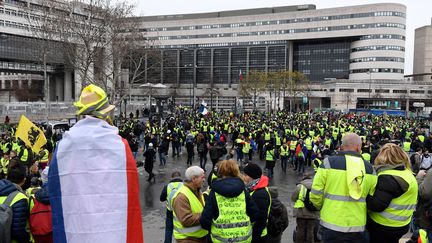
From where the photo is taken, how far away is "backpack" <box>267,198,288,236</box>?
5.15 m

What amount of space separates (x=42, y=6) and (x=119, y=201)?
34.5 metres

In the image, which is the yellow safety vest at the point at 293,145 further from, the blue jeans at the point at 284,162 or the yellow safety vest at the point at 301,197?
the yellow safety vest at the point at 301,197

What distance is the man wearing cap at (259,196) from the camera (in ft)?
13.6

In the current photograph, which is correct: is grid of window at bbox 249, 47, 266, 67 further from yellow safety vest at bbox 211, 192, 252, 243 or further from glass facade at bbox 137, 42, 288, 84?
yellow safety vest at bbox 211, 192, 252, 243

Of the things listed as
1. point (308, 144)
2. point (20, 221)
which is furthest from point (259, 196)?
point (308, 144)

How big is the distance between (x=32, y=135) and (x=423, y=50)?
12802cm

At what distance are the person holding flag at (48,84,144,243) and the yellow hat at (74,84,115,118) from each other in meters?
0.12

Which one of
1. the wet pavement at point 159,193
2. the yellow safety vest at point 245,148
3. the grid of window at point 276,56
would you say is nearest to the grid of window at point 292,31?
the grid of window at point 276,56

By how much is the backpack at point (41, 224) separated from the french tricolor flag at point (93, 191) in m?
1.21

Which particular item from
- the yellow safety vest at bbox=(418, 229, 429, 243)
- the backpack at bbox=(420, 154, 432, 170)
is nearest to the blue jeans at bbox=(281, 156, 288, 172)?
the backpack at bbox=(420, 154, 432, 170)

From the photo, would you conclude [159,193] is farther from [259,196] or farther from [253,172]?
[259,196]

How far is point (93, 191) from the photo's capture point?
6.38 feet

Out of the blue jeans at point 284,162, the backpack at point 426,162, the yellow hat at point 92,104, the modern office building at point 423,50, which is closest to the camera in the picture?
the yellow hat at point 92,104

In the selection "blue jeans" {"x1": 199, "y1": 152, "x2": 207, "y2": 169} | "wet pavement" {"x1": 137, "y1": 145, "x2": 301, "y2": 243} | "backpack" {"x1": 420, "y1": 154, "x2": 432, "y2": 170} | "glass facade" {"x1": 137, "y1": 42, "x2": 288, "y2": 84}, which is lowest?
"wet pavement" {"x1": 137, "y1": 145, "x2": 301, "y2": 243}
